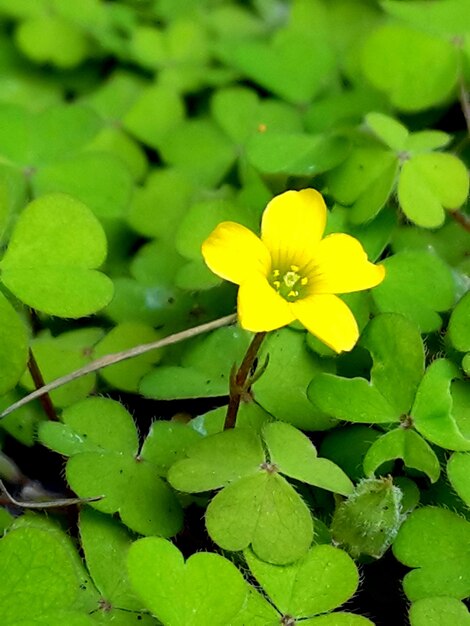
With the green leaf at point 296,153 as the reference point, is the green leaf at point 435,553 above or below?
below

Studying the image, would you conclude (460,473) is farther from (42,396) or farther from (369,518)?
(42,396)

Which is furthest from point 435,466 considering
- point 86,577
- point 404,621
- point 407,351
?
point 86,577

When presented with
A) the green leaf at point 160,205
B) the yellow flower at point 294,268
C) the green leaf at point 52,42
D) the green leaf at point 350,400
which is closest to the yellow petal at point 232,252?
the yellow flower at point 294,268

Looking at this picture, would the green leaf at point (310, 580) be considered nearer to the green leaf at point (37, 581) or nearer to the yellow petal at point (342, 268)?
the green leaf at point (37, 581)

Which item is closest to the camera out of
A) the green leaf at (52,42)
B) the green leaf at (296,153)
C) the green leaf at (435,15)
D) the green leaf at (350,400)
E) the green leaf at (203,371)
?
the green leaf at (350,400)

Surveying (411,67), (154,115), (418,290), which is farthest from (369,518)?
(154,115)

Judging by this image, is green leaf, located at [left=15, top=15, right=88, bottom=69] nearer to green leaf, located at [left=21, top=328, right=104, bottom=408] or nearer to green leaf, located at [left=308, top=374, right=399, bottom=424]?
green leaf, located at [left=21, top=328, right=104, bottom=408]
